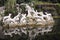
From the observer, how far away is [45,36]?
26.1ft

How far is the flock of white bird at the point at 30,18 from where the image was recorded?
9.45 m

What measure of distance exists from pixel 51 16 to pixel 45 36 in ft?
9.52

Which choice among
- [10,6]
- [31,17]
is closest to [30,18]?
[31,17]

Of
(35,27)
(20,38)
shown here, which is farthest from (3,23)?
(20,38)

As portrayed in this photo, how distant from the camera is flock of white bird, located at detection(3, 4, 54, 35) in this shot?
31.0 ft

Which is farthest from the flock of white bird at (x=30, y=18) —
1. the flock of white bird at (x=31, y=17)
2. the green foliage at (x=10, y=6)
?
the green foliage at (x=10, y=6)

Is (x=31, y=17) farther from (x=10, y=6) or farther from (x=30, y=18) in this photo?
(x=10, y=6)

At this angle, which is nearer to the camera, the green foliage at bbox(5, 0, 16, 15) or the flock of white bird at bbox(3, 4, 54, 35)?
the flock of white bird at bbox(3, 4, 54, 35)

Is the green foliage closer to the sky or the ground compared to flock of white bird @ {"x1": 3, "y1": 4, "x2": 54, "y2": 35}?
closer to the sky

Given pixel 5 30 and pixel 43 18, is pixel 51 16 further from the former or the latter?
pixel 5 30

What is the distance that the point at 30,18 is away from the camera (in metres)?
9.84

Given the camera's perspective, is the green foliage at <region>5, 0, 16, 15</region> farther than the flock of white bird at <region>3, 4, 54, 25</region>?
Yes

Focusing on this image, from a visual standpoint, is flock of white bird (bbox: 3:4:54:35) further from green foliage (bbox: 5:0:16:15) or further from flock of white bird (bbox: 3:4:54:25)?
green foliage (bbox: 5:0:16:15)

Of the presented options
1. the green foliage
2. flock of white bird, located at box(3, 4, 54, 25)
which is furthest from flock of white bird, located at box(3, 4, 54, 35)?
the green foliage
